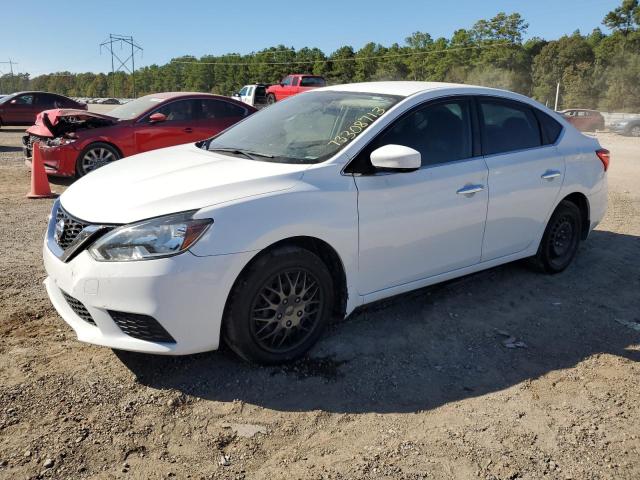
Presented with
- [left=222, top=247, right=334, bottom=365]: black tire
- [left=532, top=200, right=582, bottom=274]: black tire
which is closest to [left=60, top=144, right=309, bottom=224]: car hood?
[left=222, top=247, right=334, bottom=365]: black tire

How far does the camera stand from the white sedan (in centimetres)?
299

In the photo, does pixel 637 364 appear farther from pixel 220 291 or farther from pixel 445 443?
pixel 220 291

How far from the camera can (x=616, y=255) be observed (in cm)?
596

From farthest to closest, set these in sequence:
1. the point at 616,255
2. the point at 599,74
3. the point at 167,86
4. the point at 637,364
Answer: the point at 167,86, the point at 599,74, the point at 616,255, the point at 637,364

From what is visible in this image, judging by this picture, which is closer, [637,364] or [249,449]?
[249,449]

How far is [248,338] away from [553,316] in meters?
2.49

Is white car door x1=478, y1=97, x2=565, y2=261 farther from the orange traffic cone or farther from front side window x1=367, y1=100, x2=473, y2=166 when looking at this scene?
the orange traffic cone

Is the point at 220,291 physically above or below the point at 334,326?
above

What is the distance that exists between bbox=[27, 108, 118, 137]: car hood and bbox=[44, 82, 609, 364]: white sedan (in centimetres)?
600

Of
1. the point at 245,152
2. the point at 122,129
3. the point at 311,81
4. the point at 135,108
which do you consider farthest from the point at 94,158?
the point at 311,81

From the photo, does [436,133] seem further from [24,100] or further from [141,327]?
[24,100]

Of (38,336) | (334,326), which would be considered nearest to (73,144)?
(38,336)

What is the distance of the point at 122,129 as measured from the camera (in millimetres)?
9664

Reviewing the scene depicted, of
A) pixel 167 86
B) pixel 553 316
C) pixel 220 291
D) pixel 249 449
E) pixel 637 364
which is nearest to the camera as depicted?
pixel 249 449
